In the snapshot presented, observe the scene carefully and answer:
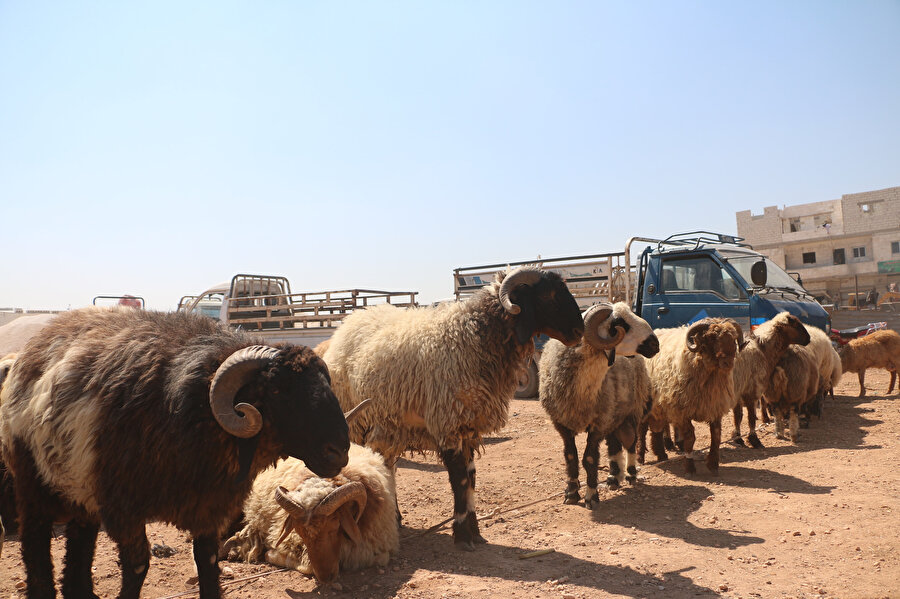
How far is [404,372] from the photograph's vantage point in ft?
20.0

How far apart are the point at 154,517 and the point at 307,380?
1.19 m

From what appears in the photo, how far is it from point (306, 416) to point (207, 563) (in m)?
1.26

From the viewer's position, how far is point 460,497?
5.79 m

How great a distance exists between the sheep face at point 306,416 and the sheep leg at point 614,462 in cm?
475

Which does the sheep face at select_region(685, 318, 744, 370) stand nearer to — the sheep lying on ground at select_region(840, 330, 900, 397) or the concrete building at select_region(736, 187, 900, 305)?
the sheep lying on ground at select_region(840, 330, 900, 397)

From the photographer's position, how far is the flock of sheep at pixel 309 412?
3674 millimetres

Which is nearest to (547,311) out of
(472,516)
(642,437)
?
(472,516)

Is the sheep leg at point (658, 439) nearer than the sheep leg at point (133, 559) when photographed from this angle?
No

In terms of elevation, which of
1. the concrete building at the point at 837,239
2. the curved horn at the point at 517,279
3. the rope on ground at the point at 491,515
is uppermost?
the concrete building at the point at 837,239

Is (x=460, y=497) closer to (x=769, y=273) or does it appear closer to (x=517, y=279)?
(x=517, y=279)

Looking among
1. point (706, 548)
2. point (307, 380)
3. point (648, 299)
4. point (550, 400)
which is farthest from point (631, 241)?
point (307, 380)

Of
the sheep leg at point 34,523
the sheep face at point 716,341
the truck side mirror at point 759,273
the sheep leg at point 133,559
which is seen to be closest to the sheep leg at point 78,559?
the sheep leg at point 34,523

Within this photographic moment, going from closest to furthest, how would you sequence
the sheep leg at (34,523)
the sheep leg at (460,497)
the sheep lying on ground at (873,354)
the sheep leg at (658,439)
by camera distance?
the sheep leg at (34,523) < the sheep leg at (460,497) < the sheep leg at (658,439) < the sheep lying on ground at (873,354)

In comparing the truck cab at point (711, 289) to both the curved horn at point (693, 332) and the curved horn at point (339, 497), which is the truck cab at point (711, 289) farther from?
the curved horn at point (339, 497)
